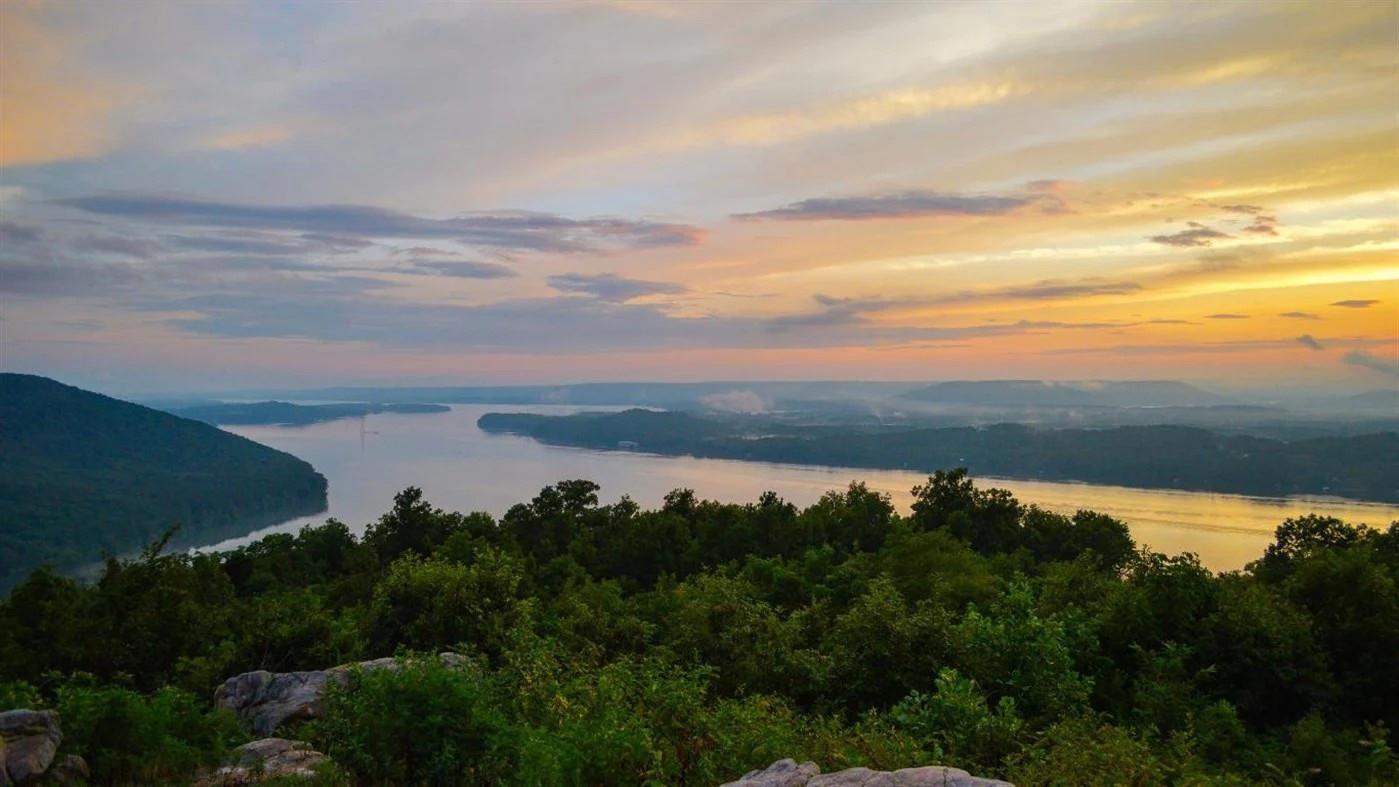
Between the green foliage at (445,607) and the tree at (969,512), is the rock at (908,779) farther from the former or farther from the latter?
the tree at (969,512)

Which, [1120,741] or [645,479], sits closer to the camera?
[1120,741]

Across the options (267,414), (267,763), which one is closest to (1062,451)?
(267,763)

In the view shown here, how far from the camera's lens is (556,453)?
411 feet

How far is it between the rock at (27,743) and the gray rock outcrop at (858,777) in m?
6.93

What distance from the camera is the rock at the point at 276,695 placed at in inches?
416

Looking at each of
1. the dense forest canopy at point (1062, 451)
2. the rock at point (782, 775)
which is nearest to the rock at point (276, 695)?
the rock at point (782, 775)

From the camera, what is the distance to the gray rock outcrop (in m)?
5.36

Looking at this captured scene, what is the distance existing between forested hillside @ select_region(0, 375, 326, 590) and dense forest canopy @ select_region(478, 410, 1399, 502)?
5494 centimetres

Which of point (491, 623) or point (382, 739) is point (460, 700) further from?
point (491, 623)

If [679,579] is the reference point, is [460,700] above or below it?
above

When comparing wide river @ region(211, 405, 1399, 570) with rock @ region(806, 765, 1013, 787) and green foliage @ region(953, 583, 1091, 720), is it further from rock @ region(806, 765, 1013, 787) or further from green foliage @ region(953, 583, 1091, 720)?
rock @ region(806, 765, 1013, 787)

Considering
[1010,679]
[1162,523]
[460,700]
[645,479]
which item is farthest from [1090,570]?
[645,479]

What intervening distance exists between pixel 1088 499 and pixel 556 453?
260ft

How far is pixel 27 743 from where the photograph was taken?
7.72m
